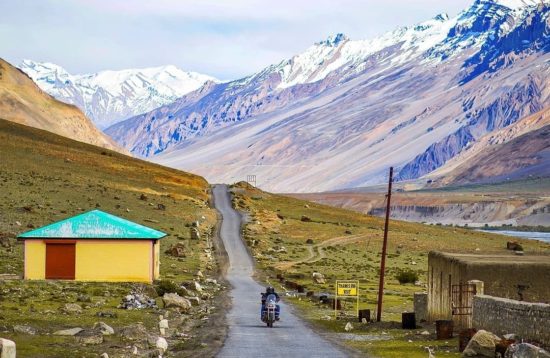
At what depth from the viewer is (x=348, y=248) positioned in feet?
359

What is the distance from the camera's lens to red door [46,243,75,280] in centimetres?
6300

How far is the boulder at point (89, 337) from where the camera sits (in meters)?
32.8

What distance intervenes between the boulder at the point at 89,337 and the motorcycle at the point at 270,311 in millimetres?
7848

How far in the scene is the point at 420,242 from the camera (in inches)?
4717

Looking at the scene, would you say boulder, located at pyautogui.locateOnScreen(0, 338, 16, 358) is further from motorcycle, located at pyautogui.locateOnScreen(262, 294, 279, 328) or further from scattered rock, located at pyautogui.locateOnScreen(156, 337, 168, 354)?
motorcycle, located at pyautogui.locateOnScreen(262, 294, 279, 328)

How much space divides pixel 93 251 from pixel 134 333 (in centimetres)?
2904

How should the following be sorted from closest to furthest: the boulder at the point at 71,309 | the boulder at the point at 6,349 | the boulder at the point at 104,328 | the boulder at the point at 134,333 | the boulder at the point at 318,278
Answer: the boulder at the point at 6,349 < the boulder at the point at 134,333 < the boulder at the point at 104,328 < the boulder at the point at 71,309 < the boulder at the point at 318,278

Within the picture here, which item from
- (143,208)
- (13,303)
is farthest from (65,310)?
(143,208)

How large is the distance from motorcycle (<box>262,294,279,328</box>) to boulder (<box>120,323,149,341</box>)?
5.41m

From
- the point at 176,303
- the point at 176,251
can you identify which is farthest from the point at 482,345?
the point at 176,251

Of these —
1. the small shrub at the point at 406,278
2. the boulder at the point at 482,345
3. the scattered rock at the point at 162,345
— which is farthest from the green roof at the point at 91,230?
the boulder at the point at 482,345

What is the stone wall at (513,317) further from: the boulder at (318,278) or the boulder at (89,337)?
the boulder at (318,278)

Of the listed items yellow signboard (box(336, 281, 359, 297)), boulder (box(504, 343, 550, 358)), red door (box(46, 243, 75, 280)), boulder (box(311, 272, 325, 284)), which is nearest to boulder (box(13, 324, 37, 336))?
A: boulder (box(504, 343, 550, 358))

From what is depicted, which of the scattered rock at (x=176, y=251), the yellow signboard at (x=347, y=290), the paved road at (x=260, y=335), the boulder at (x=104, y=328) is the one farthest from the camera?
the scattered rock at (x=176, y=251)
